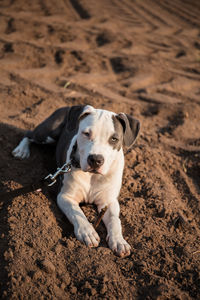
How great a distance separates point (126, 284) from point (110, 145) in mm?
1423

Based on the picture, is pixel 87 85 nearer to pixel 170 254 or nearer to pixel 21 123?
pixel 21 123

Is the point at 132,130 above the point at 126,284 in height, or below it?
above

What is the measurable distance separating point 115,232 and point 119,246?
19 cm

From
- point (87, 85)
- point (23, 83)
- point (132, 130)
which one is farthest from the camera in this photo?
point (87, 85)

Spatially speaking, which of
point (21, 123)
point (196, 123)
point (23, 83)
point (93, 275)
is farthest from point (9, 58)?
point (93, 275)

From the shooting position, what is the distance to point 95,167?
297cm

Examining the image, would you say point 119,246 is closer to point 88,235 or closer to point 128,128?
A: point 88,235

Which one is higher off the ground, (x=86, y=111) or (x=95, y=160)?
(x=86, y=111)

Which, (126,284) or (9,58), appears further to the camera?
(9,58)

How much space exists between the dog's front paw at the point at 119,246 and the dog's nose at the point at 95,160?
2.62 feet

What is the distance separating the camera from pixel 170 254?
2.98 m

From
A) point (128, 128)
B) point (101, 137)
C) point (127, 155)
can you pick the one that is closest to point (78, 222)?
point (101, 137)

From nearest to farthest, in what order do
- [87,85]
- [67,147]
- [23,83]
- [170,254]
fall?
[170,254], [67,147], [23,83], [87,85]

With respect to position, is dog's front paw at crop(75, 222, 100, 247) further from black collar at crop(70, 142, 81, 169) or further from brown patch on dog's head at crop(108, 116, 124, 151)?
brown patch on dog's head at crop(108, 116, 124, 151)
